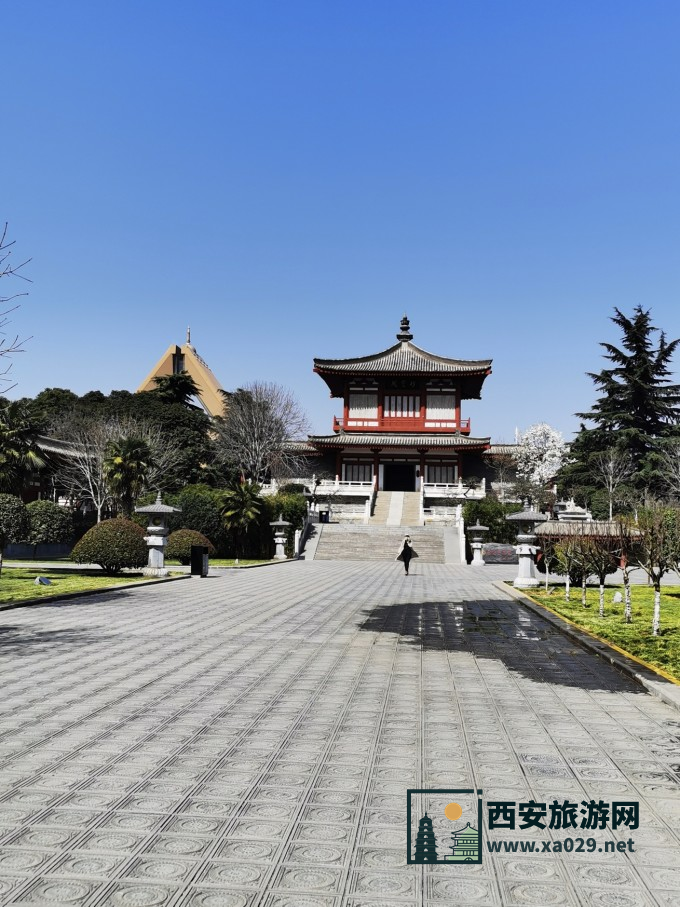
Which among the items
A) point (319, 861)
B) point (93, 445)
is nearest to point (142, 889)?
point (319, 861)

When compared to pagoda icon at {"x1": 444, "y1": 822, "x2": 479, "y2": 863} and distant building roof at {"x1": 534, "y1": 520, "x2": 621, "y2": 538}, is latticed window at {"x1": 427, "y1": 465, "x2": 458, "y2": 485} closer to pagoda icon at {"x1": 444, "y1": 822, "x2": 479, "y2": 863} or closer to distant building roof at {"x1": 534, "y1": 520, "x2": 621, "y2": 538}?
distant building roof at {"x1": 534, "y1": 520, "x2": 621, "y2": 538}

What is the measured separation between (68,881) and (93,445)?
40317 millimetres

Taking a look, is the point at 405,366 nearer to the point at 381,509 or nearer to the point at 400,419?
the point at 400,419

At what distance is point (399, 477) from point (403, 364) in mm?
8693

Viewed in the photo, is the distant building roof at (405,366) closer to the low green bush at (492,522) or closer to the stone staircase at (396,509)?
the stone staircase at (396,509)

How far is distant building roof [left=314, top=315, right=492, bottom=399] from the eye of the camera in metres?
52.5

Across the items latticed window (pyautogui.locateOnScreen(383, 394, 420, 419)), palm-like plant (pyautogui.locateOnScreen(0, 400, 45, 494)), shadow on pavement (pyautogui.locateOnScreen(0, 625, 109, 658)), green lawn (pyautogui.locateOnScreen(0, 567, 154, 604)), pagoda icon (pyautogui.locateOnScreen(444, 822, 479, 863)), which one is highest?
latticed window (pyautogui.locateOnScreen(383, 394, 420, 419))

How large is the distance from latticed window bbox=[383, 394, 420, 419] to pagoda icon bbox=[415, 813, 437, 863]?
5030 centimetres

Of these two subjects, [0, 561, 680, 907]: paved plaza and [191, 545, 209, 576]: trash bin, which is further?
[191, 545, 209, 576]: trash bin

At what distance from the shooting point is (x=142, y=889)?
316cm

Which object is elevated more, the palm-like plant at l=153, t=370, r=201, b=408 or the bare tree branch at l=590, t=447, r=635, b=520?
the palm-like plant at l=153, t=370, r=201, b=408

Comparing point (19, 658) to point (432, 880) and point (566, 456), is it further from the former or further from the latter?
point (566, 456)

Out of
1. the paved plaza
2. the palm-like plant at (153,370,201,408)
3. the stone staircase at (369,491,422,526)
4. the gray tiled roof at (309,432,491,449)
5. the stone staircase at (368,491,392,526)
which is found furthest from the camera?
the palm-like plant at (153,370,201,408)

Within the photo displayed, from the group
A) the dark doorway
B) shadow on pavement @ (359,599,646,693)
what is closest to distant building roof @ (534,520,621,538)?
shadow on pavement @ (359,599,646,693)
